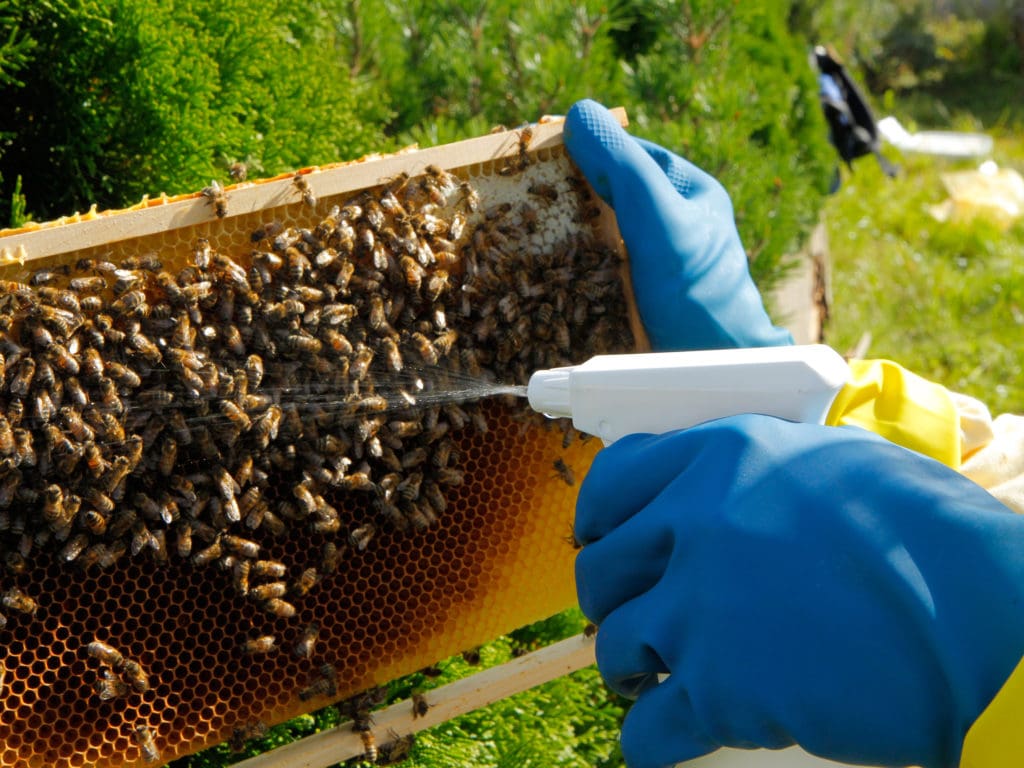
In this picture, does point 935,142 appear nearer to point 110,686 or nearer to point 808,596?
point 808,596

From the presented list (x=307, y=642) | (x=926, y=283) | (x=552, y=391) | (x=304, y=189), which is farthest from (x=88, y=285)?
(x=926, y=283)

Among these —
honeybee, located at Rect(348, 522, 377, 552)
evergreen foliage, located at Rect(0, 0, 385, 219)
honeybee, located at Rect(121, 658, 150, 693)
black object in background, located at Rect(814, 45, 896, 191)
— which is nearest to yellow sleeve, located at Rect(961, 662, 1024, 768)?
honeybee, located at Rect(348, 522, 377, 552)

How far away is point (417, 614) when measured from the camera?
3324mm

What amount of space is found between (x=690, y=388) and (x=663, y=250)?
0.94 meters

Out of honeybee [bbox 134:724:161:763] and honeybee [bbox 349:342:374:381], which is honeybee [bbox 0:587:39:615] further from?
honeybee [bbox 349:342:374:381]

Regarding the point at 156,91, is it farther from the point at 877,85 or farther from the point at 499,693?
the point at 877,85

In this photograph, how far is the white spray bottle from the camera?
2.45m

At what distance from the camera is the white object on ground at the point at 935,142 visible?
412 inches

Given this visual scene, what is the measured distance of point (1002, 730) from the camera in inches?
77.4

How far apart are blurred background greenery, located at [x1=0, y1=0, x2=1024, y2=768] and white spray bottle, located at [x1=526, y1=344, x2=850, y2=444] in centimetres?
172

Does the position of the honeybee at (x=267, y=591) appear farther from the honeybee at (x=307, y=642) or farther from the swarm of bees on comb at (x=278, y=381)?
the honeybee at (x=307, y=642)

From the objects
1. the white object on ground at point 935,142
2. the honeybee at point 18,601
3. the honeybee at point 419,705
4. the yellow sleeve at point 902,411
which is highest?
the yellow sleeve at point 902,411

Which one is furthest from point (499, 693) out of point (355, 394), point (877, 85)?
point (877, 85)

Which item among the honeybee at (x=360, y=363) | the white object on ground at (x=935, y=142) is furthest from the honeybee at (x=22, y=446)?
the white object on ground at (x=935, y=142)
